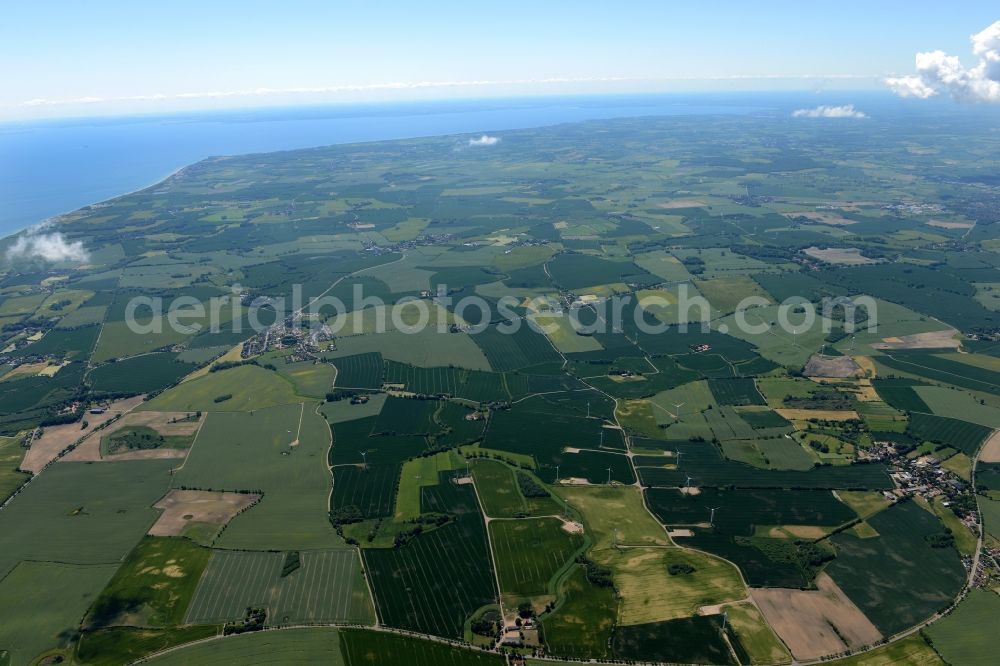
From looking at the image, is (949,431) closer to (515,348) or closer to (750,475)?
(750,475)

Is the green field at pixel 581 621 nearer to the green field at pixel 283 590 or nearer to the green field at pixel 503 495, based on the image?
the green field at pixel 503 495

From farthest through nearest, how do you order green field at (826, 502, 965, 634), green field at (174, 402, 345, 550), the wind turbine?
the wind turbine → green field at (174, 402, 345, 550) → green field at (826, 502, 965, 634)

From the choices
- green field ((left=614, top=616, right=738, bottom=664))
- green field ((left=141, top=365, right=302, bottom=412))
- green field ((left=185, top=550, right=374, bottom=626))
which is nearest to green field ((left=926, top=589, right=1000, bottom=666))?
green field ((left=614, top=616, right=738, bottom=664))

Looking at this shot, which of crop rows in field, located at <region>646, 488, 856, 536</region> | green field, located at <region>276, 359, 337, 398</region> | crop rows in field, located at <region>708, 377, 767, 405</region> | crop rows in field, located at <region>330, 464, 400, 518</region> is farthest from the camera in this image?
green field, located at <region>276, 359, 337, 398</region>

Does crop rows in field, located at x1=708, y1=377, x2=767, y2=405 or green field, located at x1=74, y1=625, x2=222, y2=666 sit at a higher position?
crop rows in field, located at x1=708, y1=377, x2=767, y2=405

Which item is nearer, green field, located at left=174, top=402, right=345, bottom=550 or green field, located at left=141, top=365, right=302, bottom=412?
green field, located at left=174, top=402, right=345, bottom=550

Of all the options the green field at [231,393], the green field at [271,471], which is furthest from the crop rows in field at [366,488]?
the green field at [231,393]

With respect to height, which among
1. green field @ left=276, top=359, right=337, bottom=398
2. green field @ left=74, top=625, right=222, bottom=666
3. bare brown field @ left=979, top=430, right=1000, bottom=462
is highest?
bare brown field @ left=979, top=430, right=1000, bottom=462

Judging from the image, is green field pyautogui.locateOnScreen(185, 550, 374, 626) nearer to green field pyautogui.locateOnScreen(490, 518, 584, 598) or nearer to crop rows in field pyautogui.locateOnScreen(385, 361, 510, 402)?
green field pyautogui.locateOnScreen(490, 518, 584, 598)

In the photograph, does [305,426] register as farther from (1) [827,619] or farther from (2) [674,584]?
(1) [827,619]
